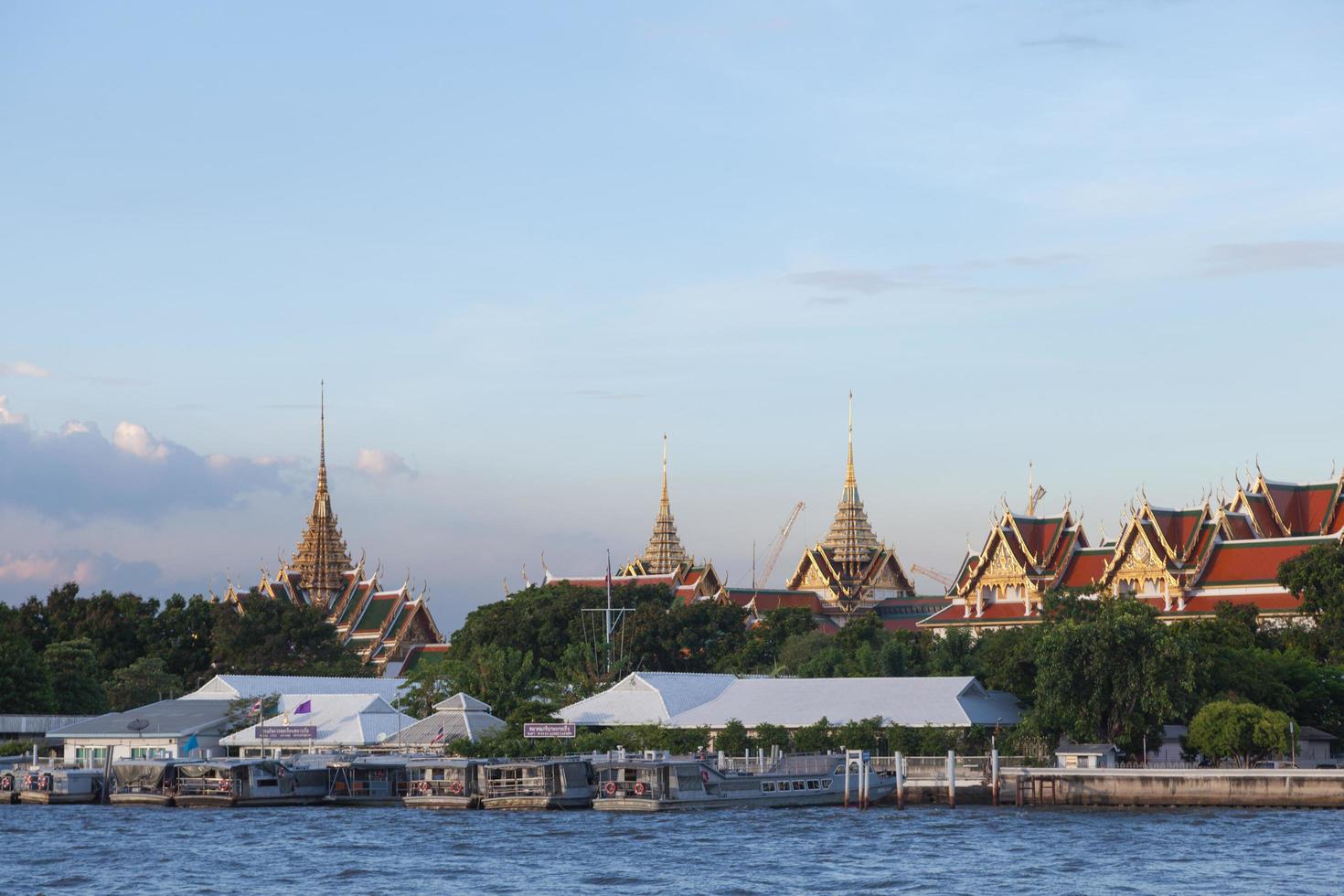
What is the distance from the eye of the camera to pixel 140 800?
62.4 meters

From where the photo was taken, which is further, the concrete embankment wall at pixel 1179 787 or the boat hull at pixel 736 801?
the boat hull at pixel 736 801

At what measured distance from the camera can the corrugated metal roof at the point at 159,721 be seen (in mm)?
70812

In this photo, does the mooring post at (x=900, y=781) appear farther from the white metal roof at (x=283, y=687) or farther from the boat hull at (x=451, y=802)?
the white metal roof at (x=283, y=687)

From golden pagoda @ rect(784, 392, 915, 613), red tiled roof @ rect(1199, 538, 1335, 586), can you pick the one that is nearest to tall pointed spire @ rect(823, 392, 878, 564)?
golden pagoda @ rect(784, 392, 915, 613)

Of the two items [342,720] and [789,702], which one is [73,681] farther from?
[789,702]

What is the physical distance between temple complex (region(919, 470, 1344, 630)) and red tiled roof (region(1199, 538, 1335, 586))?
2.2 inches

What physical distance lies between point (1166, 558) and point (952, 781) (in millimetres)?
40368

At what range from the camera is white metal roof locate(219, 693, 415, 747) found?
229 ft

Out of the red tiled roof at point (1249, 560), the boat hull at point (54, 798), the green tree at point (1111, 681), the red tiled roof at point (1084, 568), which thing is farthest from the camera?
the red tiled roof at point (1084, 568)

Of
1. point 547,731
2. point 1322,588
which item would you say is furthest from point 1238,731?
point 1322,588

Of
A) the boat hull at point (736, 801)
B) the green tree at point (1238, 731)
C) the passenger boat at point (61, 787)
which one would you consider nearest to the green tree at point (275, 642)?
the passenger boat at point (61, 787)

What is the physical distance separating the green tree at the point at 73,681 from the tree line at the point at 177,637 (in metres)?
2.24

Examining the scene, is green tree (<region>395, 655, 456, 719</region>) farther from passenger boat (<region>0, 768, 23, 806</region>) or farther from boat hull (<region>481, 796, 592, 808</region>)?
boat hull (<region>481, 796, 592, 808</region>)

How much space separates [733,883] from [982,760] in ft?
63.8
